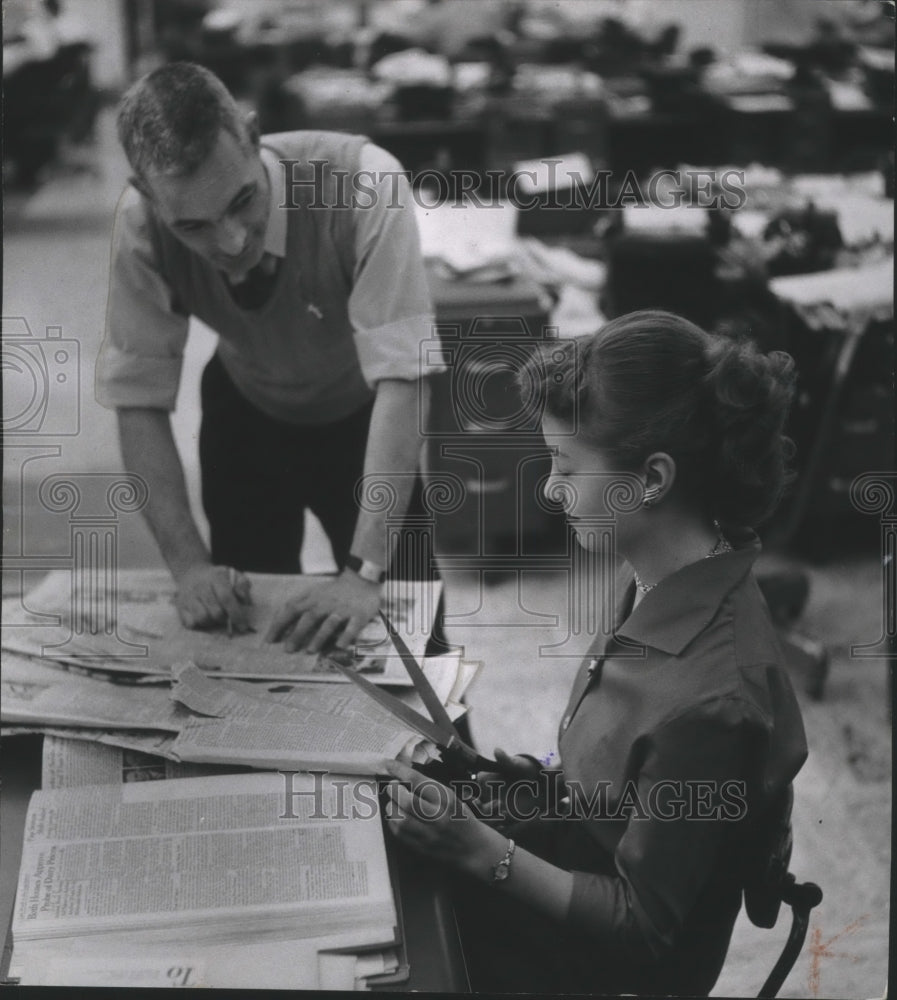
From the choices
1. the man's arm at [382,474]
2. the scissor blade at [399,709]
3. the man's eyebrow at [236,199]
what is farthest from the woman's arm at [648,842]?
the man's eyebrow at [236,199]

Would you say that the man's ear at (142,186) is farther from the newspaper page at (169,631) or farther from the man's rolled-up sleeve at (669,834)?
the man's rolled-up sleeve at (669,834)

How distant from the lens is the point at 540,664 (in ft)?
5.28

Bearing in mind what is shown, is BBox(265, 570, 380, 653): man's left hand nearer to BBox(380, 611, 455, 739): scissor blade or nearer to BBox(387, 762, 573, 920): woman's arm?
BBox(380, 611, 455, 739): scissor blade

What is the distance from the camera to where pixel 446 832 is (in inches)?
47.7

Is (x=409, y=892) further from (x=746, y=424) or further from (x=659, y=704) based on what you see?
(x=746, y=424)

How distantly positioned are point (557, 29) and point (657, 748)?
3.47 meters

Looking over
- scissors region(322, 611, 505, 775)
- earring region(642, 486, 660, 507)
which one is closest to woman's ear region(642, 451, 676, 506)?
earring region(642, 486, 660, 507)

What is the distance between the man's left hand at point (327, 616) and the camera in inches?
57.7

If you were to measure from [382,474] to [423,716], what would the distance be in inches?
13.4

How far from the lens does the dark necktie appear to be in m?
1.51

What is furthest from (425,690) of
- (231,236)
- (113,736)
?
(231,236)

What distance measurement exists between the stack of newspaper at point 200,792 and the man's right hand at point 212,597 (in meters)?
0.02

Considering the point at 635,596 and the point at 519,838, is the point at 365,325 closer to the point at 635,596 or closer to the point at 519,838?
the point at 635,596

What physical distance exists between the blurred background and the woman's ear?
Result: 22 cm
